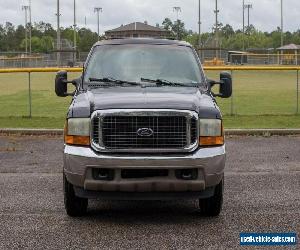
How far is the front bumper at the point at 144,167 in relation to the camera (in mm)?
6273

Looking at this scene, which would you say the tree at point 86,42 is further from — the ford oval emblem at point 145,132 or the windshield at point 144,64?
the ford oval emblem at point 145,132

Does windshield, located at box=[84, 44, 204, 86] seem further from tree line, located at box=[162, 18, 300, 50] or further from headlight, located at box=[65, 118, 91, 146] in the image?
tree line, located at box=[162, 18, 300, 50]

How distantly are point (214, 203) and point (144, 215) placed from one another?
30.5 inches

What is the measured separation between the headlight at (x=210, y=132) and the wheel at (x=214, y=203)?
0.50 m

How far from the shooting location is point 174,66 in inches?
311

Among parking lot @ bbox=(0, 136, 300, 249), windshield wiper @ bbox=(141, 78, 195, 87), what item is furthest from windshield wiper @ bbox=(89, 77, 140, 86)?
parking lot @ bbox=(0, 136, 300, 249)

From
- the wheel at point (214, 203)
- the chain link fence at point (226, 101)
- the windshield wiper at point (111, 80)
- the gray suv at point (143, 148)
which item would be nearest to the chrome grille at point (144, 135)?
the gray suv at point (143, 148)

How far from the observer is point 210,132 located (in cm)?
651

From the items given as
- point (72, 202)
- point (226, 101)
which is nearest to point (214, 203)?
point (72, 202)

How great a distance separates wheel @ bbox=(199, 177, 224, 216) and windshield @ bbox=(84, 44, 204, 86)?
1.39m

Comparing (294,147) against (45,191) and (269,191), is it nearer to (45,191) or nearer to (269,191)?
(269,191)

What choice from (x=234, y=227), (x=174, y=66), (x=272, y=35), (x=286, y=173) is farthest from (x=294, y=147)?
(x=272, y=35)

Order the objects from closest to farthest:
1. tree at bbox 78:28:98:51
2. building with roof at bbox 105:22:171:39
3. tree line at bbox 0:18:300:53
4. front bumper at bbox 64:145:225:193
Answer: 1. front bumper at bbox 64:145:225:193
2. building with roof at bbox 105:22:171:39
3. tree at bbox 78:28:98:51
4. tree line at bbox 0:18:300:53

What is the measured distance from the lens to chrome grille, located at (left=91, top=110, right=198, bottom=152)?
6.40 m
